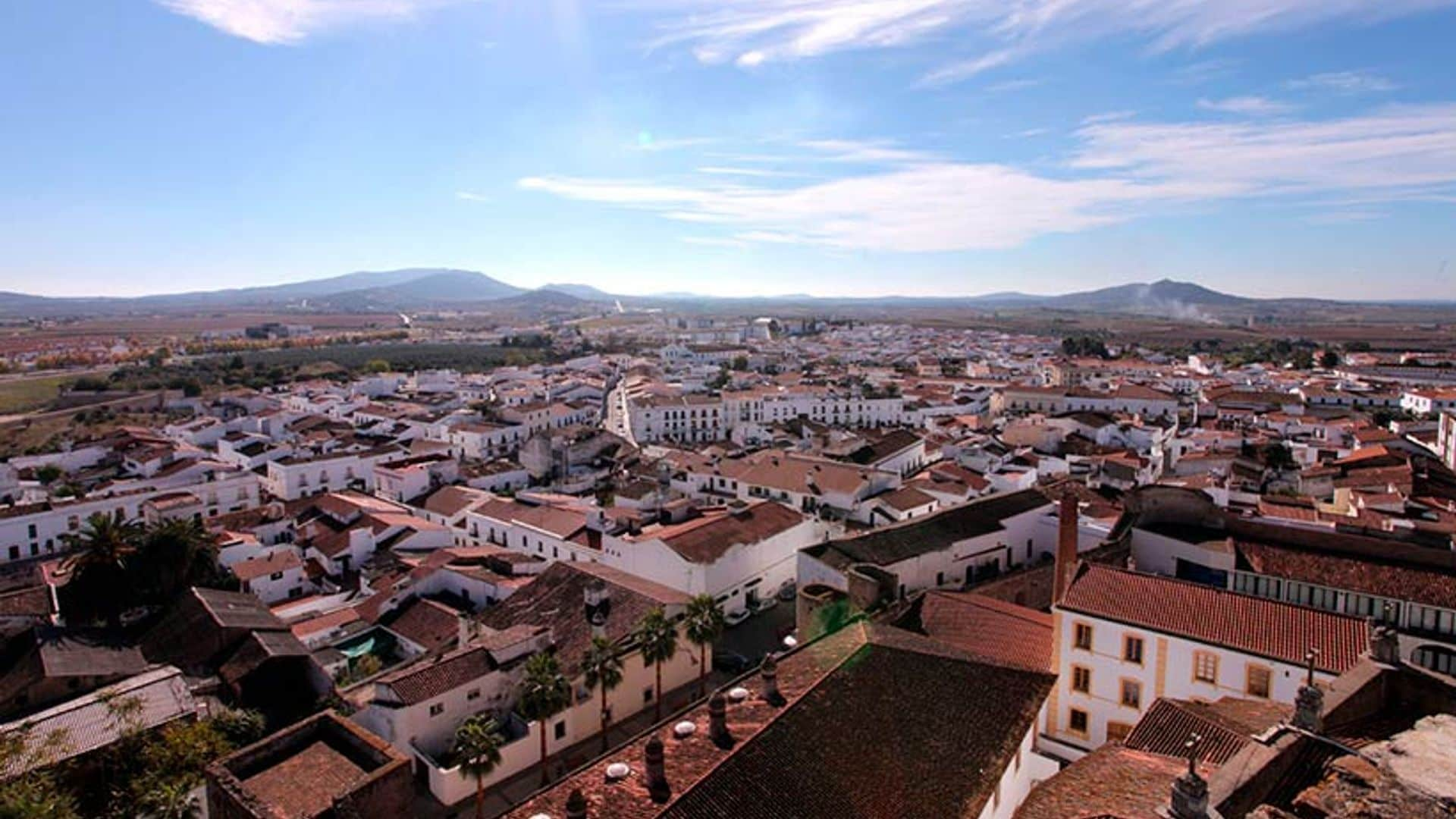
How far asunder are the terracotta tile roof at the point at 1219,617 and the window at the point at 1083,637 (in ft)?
1.29

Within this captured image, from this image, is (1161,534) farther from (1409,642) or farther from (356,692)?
(356,692)

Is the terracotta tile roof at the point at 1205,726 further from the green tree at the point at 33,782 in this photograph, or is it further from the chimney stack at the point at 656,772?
the green tree at the point at 33,782

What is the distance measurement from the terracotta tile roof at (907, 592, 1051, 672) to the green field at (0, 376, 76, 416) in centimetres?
11607

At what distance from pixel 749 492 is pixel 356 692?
2483 cm

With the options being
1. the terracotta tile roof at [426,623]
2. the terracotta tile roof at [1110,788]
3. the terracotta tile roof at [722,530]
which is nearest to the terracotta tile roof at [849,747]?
the terracotta tile roof at [1110,788]

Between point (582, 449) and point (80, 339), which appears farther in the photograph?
point (80, 339)

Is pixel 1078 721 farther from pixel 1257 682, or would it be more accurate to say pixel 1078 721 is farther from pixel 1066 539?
pixel 1066 539

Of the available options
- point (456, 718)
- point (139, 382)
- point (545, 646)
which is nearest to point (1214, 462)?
point (545, 646)

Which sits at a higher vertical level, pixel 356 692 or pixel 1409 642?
pixel 1409 642

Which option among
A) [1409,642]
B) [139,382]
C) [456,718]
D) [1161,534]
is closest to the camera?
[1409,642]

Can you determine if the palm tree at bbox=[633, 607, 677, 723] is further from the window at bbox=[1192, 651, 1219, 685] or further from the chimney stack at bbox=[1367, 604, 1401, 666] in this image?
the chimney stack at bbox=[1367, 604, 1401, 666]

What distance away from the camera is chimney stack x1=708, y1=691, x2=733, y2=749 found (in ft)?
54.9

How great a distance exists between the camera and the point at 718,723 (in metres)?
16.9

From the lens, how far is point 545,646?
26078 millimetres
